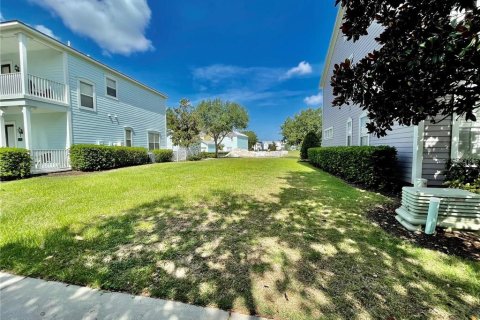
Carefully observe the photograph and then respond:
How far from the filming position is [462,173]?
17.9 ft

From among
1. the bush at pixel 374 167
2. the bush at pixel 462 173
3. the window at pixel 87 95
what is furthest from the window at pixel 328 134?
the window at pixel 87 95

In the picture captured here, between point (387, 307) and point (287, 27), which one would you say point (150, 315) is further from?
point (287, 27)

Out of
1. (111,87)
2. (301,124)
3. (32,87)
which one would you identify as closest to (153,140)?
(111,87)

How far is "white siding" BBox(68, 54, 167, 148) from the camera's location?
40.3 ft

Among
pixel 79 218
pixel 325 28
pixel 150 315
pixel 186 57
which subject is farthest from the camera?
pixel 186 57

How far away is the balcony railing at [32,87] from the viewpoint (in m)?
9.71

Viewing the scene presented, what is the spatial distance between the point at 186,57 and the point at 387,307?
26.8 metres

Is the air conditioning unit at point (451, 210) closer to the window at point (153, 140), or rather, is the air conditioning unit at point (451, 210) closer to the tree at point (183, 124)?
the window at point (153, 140)

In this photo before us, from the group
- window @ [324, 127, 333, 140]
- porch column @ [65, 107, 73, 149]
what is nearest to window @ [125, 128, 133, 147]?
porch column @ [65, 107, 73, 149]

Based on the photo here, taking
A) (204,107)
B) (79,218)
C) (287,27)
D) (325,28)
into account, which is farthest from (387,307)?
(204,107)

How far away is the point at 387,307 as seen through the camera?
1895mm

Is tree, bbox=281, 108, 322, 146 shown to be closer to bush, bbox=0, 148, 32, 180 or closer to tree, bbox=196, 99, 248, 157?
tree, bbox=196, 99, 248, 157

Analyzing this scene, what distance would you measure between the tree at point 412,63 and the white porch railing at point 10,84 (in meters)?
13.1

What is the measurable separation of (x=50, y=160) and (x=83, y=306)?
1160 centimetres
